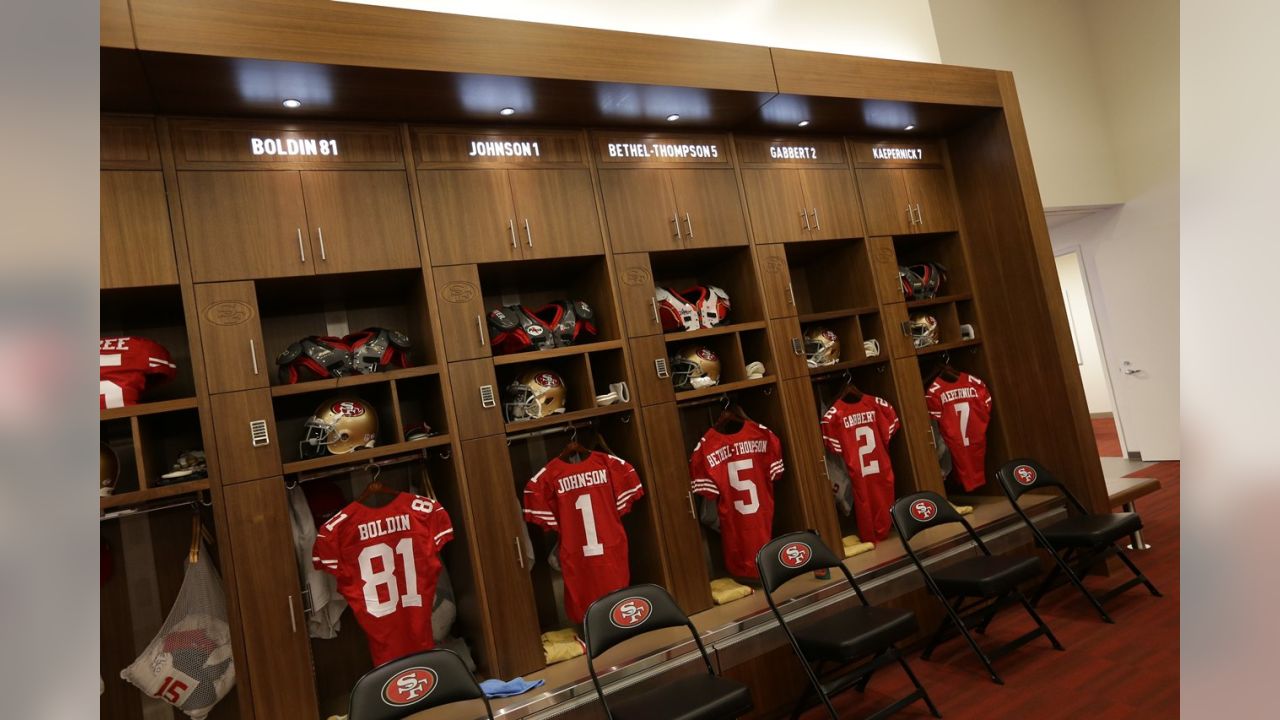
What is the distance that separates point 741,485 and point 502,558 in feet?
4.40

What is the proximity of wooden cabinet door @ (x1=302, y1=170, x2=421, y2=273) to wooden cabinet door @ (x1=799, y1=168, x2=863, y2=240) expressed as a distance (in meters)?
2.43

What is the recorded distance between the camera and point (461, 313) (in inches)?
137

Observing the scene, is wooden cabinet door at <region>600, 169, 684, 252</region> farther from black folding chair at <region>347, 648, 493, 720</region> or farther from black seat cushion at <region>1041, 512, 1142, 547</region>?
black seat cushion at <region>1041, 512, 1142, 547</region>

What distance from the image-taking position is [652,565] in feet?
12.6

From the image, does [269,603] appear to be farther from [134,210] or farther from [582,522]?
[134,210]

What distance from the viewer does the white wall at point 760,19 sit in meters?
3.92

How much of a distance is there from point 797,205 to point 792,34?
1.15 m

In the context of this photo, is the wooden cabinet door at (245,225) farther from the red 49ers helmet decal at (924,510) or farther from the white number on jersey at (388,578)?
the red 49ers helmet decal at (924,510)

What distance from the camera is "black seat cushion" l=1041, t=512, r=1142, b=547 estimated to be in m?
3.95

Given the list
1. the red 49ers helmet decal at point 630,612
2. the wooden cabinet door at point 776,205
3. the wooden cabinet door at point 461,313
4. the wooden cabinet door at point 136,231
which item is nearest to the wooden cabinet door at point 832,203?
the wooden cabinet door at point 776,205
